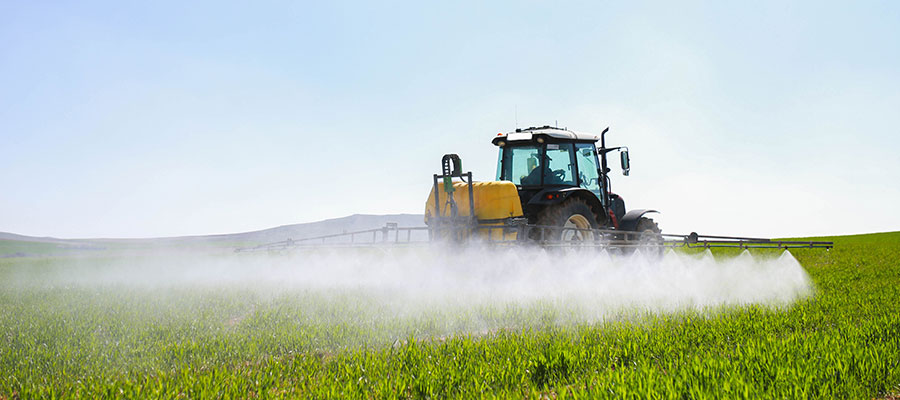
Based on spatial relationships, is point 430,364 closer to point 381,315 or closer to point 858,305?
point 381,315

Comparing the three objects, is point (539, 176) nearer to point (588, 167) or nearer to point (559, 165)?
point (559, 165)

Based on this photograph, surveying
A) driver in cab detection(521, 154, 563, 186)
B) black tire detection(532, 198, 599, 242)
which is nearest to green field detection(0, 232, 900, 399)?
black tire detection(532, 198, 599, 242)

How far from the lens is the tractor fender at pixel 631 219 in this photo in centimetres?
1058

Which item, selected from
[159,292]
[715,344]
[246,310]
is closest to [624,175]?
[715,344]

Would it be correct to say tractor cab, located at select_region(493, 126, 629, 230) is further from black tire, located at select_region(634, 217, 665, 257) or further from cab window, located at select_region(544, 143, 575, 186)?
black tire, located at select_region(634, 217, 665, 257)

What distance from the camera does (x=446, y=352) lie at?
13.4ft

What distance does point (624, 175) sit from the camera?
10.1 metres

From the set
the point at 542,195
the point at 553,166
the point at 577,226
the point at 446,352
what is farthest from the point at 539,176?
the point at 446,352

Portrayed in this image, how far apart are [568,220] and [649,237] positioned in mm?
2014

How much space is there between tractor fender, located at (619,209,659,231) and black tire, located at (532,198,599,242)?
140cm

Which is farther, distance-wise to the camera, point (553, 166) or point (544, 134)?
point (553, 166)

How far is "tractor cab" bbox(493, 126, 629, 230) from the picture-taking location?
941cm

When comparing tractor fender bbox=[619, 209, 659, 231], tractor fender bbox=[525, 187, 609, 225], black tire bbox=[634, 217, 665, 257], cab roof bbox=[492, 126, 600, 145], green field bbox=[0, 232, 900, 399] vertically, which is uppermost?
cab roof bbox=[492, 126, 600, 145]

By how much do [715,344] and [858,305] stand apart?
124 inches
